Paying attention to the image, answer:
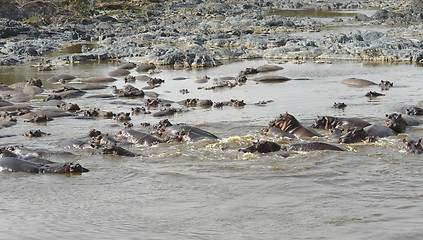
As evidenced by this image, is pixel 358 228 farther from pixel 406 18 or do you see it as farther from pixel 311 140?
pixel 406 18

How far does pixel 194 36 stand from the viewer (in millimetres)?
32594

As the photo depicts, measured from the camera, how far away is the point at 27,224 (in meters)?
6.54

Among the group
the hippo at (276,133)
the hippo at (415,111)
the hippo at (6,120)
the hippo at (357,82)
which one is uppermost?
the hippo at (357,82)

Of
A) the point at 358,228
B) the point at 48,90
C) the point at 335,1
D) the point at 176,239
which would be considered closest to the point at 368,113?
the point at 358,228

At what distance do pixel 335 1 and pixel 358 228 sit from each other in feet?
213

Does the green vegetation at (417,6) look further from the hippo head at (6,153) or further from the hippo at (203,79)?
the hippo head at (6,153)

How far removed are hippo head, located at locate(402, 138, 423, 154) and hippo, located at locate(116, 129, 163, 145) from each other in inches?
176

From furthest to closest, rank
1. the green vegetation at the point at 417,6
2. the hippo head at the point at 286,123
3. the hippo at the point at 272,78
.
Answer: the green vegetation at the point at 417,6 < the hippo at the point at 272,78 < the hippo head at the point at 286,123

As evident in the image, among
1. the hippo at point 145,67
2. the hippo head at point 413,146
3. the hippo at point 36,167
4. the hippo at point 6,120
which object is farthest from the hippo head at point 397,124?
the hippo at point 145,67

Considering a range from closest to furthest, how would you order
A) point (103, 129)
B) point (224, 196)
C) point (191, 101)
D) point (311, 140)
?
1. point (224, 196)
2. point (311, 140)
3. point (103, 129)
4. point (191, 101)

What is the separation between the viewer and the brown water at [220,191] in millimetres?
6281

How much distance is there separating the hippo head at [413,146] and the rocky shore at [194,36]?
13509mm

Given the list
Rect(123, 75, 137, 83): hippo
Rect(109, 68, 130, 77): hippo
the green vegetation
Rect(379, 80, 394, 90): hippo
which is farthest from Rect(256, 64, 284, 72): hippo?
the green vegetation

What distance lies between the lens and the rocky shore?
24.8 meters
